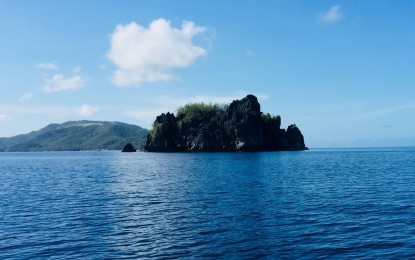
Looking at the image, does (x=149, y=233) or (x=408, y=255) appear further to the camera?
(x=149, y=233)

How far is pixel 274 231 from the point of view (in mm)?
29125

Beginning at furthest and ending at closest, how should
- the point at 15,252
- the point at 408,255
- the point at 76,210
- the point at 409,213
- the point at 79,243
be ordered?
1. the point at 76,210
2. the point at 409,213
3. the point at 79,243
4. the point at 15,252
5. the point at 408,255

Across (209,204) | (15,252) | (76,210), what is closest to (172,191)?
(209,204)

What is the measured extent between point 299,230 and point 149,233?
11.8 m

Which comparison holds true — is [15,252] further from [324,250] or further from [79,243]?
[324,250]

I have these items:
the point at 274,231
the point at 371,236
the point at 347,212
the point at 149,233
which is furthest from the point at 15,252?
the point at 347,212

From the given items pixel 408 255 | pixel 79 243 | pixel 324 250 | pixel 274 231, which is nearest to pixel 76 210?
pixel 79 243

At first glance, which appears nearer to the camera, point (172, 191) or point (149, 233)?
point (149, 233)

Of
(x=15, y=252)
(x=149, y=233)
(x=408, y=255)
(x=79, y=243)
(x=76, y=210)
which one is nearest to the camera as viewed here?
(x=408, y=255)

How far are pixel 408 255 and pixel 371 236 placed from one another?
4434 mm

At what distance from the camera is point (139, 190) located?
55.3 m

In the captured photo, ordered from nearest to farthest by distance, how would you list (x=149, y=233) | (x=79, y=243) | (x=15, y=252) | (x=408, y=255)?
(x=408, y=255) < (x=15, y=252) < (x=79, y=243) < (x=149, y=233)

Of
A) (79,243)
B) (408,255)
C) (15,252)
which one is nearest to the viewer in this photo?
(408,255)

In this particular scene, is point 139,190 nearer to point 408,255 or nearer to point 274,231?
point 274,231
